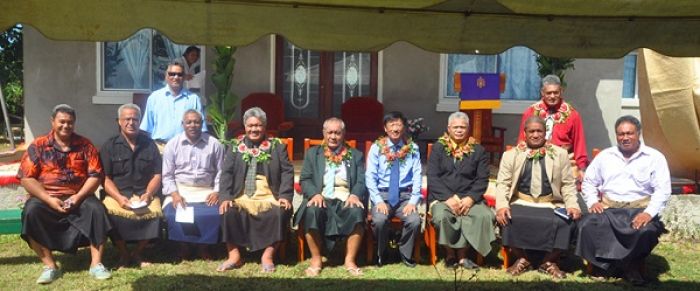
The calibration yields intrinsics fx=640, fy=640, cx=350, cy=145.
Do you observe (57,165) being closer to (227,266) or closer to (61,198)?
(61,198)

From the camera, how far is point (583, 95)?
9.52 m

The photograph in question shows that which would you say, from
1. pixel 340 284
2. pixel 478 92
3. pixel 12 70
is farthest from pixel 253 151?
pixel 12 70

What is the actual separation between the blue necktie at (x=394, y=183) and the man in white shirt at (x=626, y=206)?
5.09 ft

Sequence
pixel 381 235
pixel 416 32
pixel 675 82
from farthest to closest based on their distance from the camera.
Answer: pixel 675 82
pixel 381 235
pixel 416 32

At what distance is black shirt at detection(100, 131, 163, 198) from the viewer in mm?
5398

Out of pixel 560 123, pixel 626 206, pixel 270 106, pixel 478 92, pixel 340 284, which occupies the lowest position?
pixel 340 284

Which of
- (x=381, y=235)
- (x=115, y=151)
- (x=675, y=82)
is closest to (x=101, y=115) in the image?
(x=115, y=151)

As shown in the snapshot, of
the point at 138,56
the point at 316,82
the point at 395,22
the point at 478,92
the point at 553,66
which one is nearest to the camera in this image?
the point at 395,22

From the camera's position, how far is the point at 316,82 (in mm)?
9867

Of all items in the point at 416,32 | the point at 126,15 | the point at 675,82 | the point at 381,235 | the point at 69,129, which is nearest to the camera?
the point at 126,15

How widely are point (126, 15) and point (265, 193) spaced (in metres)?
2.53

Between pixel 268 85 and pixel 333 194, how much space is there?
441 cm

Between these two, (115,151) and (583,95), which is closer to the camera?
(115,151)

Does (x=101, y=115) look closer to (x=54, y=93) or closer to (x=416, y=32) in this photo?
(x=54, y=93)
